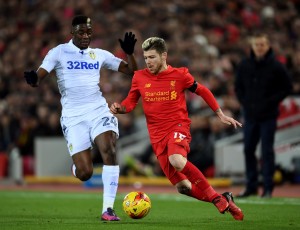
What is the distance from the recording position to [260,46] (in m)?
15.0

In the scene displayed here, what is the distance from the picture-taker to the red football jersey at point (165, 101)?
10789mm

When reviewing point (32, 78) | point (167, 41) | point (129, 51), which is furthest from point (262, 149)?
point (167, 41)

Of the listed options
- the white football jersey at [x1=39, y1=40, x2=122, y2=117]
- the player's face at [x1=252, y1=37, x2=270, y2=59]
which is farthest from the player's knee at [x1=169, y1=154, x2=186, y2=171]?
the player's face at [x1=252, y1=37, x2=270, y2=59]

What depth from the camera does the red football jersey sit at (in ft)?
35.4

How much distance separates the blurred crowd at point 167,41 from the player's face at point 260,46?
13.2 feet

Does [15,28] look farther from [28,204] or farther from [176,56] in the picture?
[28,204]

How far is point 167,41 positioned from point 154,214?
1196 centimetres

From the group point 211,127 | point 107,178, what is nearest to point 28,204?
point 107,178

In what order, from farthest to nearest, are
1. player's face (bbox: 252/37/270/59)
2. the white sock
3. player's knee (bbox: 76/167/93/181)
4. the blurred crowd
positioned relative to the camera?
the blurred crowd, player's face (bbox: 252/37/270/59), player's knee (bbox: 76/167/93/181), the white sock

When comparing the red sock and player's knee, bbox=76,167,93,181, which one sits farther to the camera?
player's knee, bbox=76,167,93,181

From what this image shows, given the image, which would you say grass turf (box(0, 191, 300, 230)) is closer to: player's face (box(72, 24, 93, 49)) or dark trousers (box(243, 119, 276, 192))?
dark trousers (box(243, 119, 276, 192))

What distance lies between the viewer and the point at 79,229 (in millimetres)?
9930

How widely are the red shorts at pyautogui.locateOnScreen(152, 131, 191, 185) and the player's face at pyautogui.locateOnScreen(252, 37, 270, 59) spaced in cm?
464

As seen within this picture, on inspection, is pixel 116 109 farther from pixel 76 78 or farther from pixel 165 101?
pixel 76 78
